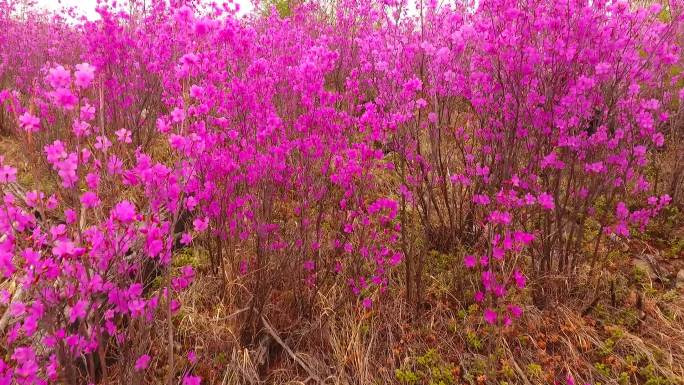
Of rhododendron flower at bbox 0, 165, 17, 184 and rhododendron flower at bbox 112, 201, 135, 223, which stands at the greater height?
rhododendron flower at bbox 0, 165, 17, 184

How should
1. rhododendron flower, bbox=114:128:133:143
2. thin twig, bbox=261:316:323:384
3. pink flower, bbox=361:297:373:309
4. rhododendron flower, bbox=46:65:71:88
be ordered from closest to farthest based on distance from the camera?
1. rhododendron flower, bbox=46:65:71:88
2. rhododendron flower, bbox=114:128:133:143
3. thin twig, bbox=261:316:323:384
4. pink flower, bbox=361:297:373:309

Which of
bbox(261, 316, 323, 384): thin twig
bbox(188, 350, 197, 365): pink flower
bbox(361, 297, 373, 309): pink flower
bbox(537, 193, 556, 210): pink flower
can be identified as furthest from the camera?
bbox(361, 297, 373, 309): pink flower

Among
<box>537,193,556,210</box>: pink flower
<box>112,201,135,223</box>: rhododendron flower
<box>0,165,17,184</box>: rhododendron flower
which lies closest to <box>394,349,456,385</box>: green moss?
<box>537,193,556,210</box>: pink flower

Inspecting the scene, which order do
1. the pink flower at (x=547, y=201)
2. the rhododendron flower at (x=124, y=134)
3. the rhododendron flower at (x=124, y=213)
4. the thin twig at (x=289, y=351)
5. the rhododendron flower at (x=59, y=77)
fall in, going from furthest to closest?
the pink flower at (x=547, y=201) < the thin twig at (x=289, y=351) < the rhododendron flower at (x=124, y=134) < the rhododendron flower at (x=124, y=213) < the rhododendron flower at (x=59, y=77)

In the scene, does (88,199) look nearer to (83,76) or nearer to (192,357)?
(83,76)

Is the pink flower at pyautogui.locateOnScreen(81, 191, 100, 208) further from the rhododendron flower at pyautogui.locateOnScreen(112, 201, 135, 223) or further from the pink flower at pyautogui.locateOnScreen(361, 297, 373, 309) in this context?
the pink flower at pyautogui.locateOnScreen(361, 297, 373, 309)

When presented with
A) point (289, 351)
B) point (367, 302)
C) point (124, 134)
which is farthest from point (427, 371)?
point (124, 134)

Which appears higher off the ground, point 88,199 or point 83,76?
point 83,76

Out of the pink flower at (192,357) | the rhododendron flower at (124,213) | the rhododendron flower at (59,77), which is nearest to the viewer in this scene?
the rhododendron flower at (59,77)

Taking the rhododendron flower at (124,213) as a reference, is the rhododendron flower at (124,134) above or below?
above

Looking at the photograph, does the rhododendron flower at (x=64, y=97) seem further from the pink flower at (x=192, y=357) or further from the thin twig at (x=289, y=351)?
the thin twig at (x=289, y=351)

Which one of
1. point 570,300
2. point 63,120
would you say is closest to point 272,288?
point 570,300

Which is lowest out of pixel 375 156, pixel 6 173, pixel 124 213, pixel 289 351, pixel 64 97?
pixel 289 351

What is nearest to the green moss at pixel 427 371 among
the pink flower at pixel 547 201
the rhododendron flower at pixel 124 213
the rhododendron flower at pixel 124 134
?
the pink flower at pixel 547 201
